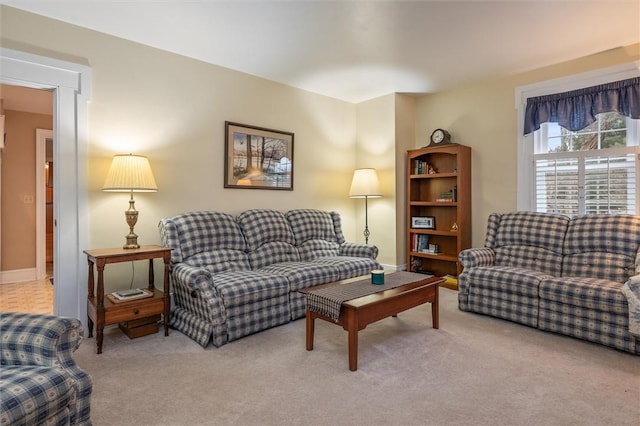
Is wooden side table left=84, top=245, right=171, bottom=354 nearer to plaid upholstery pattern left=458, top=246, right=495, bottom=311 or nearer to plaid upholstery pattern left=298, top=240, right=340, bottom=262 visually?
plaid upholstery pattern left=298, top=240, right=340, bottom=262

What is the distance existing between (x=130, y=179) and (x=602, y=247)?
412 centimetres

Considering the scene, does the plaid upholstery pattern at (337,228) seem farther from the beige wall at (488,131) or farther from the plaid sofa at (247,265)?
the beige wall at (488,131)

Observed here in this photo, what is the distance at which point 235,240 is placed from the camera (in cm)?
359

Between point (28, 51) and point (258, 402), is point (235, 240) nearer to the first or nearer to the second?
point (258, 402)

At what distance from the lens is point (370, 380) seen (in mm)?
2174

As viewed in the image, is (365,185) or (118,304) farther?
(365,185)

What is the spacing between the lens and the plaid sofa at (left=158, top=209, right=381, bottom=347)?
2.77 metres

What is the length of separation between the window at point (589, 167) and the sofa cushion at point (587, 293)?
107cm

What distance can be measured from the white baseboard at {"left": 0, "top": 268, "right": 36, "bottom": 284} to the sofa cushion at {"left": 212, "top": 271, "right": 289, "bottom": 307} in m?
3.82

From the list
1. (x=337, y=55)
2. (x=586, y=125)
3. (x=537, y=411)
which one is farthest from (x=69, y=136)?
(x=586, y=125)

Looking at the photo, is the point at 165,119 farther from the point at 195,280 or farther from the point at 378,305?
the point at 378,305

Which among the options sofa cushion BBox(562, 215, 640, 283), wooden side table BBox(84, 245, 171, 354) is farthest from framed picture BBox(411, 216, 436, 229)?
wooden side table BBox(84, 245, 171, 354)

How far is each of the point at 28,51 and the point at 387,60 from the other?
3.12 metres

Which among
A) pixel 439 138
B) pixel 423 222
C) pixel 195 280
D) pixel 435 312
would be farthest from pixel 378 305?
pixel 439 138
